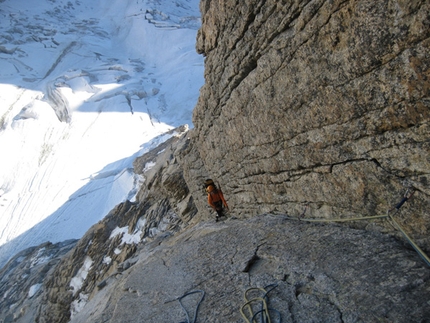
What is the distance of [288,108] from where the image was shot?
13.6ft

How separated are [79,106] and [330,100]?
4275 centimetres

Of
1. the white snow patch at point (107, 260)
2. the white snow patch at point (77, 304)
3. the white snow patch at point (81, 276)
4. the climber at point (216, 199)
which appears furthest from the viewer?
the white snow patch at point (107, 260)

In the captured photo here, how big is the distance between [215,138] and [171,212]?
9.61 metres

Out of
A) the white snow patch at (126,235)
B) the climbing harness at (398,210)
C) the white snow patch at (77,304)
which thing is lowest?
the white snow patch at (77,304)

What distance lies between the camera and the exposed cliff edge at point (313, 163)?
2590 millimetres

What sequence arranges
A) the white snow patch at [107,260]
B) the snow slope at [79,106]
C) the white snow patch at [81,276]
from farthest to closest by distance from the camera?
1. the snow slope at [79,106]
2. the white snow patch at [107,260]
3. the white snow patch at [81,276]

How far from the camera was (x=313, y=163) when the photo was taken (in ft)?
13.3

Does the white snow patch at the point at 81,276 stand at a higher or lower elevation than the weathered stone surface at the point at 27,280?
higher

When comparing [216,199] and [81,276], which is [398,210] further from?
[81,276]

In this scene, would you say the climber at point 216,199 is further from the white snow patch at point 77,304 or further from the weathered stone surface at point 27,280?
the weathered stone surface at point 27,280

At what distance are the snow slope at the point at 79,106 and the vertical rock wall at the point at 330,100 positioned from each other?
21526mm

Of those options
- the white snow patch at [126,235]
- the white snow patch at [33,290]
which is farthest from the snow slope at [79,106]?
the white snow patch at [126,235]

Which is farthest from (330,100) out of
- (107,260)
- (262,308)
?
(107,260)

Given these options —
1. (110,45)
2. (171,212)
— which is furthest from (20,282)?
(110,45)
